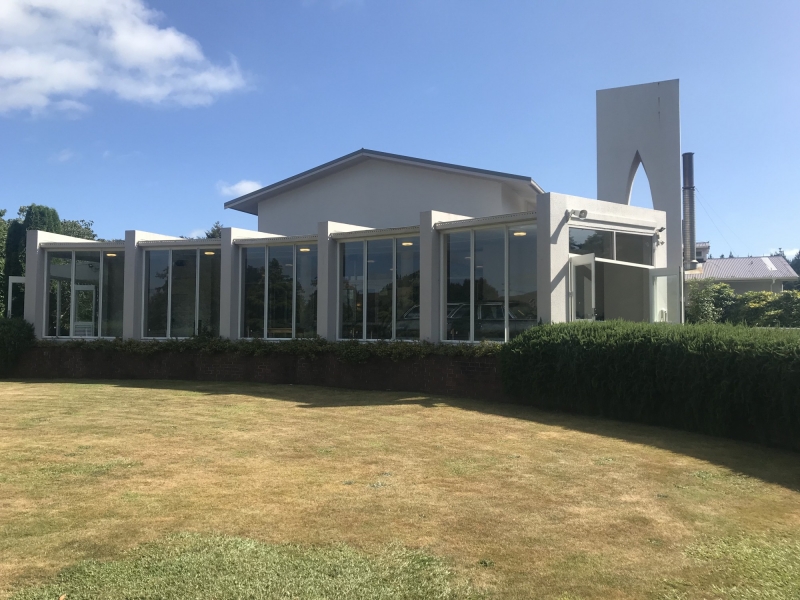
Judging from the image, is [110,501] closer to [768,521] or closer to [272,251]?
[768,521]

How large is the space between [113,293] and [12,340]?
2860mm

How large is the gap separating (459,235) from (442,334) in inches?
90.2

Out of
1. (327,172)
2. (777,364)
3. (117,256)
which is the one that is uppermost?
(327,172)

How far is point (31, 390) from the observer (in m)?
15.2

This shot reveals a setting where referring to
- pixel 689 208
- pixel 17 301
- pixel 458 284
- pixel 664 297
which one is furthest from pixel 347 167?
pixel 689 208

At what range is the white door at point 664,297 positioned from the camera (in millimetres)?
15531

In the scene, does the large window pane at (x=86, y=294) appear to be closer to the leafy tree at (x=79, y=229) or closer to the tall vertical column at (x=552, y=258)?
the tall vertical column at (x=552, y=258)

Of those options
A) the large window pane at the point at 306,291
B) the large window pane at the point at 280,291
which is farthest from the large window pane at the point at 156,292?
the large window pane at the point at 306,291

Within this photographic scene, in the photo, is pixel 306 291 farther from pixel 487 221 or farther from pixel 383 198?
pixel 487 221

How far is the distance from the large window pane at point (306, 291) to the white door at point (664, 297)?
8348mm

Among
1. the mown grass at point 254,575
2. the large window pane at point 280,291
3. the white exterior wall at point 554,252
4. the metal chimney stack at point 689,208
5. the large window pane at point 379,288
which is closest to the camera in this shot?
the mown grass at point 254,575

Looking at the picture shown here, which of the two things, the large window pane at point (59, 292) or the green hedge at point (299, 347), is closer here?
the green hedge at point (299, 347)

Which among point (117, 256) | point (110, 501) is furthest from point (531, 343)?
point (117, 256)

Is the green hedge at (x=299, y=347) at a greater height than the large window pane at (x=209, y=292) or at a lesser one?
lesser
